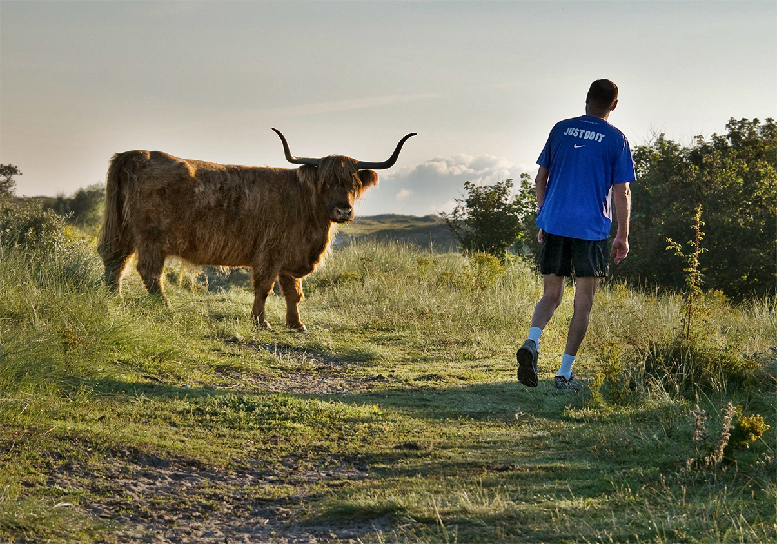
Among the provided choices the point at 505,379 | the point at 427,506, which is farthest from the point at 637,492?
the point at 505,379

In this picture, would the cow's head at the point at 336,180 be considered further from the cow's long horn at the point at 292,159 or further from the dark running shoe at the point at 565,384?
the dark running shoe at the point at 565,384

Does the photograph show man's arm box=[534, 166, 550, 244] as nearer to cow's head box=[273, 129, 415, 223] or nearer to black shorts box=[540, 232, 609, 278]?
black shorts box=[540, 232, 609, 278]

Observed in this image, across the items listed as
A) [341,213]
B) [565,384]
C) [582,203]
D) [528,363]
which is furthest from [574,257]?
[341,213]

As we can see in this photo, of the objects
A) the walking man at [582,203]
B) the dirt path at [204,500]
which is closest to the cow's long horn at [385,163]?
the walking man at [582,203]

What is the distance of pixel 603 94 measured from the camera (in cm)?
648

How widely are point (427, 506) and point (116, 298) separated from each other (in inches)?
231

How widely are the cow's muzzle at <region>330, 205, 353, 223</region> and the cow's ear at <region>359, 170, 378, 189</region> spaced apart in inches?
31.5

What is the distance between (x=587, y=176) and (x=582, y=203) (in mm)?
218

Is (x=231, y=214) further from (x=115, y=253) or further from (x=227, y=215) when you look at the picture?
(x=115, y=253)

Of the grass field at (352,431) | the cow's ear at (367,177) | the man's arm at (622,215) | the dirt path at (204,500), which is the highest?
the cow's ear at (367,177)

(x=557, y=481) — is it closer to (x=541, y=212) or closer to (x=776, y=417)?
(x=776, y=417)

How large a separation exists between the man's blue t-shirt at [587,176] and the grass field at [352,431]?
1.29 m

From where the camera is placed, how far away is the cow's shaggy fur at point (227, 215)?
10195mm

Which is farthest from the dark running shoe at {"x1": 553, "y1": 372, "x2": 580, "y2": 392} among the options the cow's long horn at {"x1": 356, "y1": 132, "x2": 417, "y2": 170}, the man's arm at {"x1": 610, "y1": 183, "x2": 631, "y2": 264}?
the cow's long horn at {"x1": 356, "y1": 132, "x2": 417, "y2": 170}
